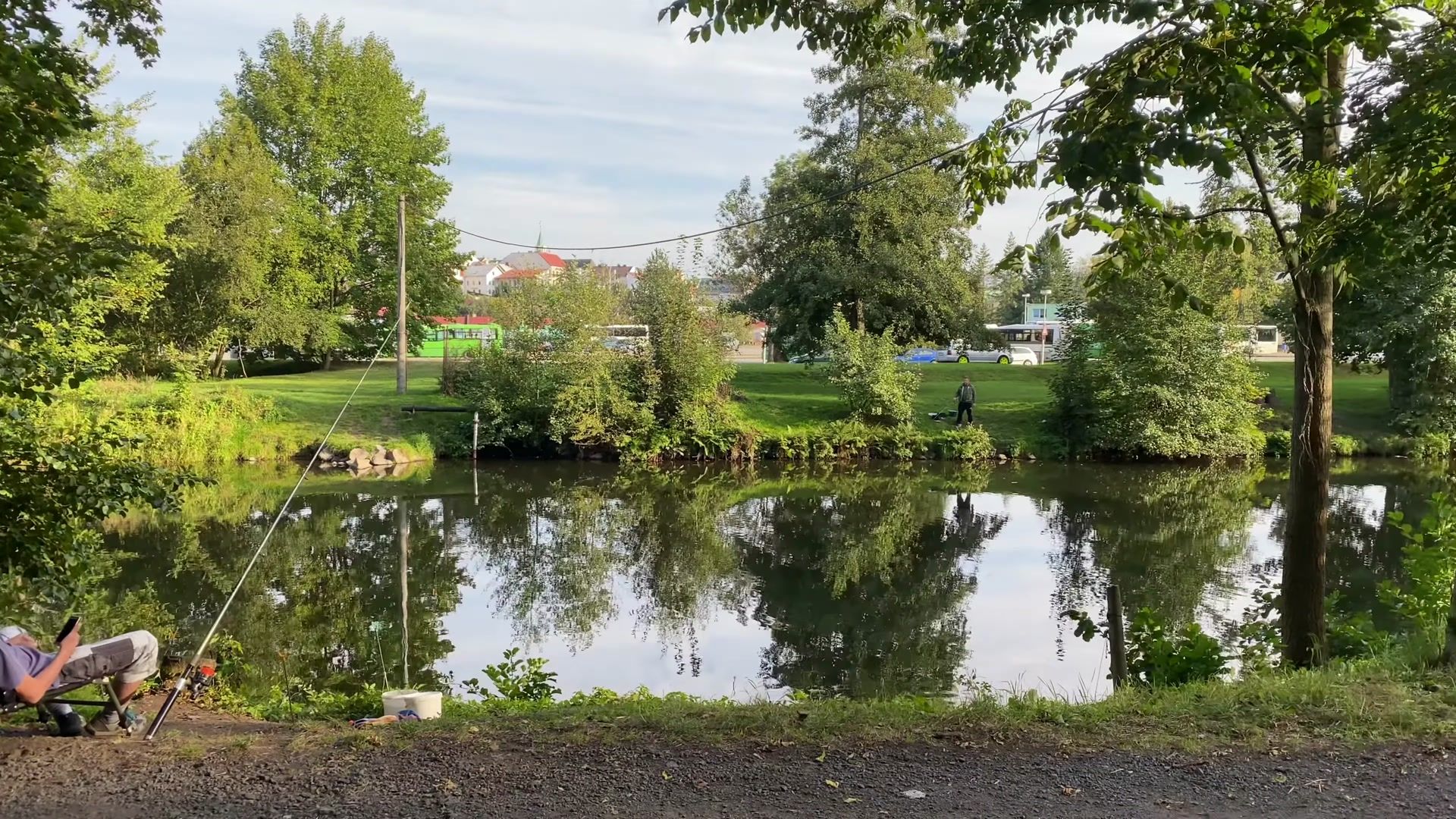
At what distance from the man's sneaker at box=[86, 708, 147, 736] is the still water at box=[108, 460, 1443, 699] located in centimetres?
289

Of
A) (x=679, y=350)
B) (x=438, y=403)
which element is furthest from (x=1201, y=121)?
(x=438, y=403)

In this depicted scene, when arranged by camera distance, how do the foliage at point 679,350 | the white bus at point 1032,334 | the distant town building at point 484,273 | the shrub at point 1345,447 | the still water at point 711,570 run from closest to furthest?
the still water at point 711,570
the foliage at point 679,350
the shrub at point 1345,447
the white bus at point 1032,334
the distant town building at point 484,273

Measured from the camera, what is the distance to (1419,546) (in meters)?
7.47

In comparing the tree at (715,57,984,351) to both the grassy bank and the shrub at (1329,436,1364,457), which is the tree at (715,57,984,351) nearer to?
the grassy bank

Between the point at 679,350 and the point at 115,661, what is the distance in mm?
20660

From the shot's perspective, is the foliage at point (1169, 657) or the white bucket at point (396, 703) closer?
the white bucket at point (396, 703)

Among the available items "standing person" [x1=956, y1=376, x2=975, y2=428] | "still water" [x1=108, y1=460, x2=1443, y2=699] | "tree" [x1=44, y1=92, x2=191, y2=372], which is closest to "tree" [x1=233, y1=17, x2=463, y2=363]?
"tree" [x1=44, y1=92, x2=191, y2=372]

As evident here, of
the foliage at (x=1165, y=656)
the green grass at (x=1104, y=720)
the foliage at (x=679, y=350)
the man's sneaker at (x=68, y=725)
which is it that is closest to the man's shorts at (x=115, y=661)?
the man's sneaker at (x=68, y=725)

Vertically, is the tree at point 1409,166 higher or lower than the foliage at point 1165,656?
higher

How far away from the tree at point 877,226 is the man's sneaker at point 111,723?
25384 millimetres

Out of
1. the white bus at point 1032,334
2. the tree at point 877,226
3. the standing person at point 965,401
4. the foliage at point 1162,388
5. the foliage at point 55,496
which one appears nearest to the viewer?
the foliage at point 55,496

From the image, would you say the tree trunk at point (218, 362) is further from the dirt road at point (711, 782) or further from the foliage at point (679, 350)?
the dirt road at point (711, 782)

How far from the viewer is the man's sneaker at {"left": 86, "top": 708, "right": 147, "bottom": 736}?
17.2 feet

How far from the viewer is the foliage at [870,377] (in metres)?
26.6
